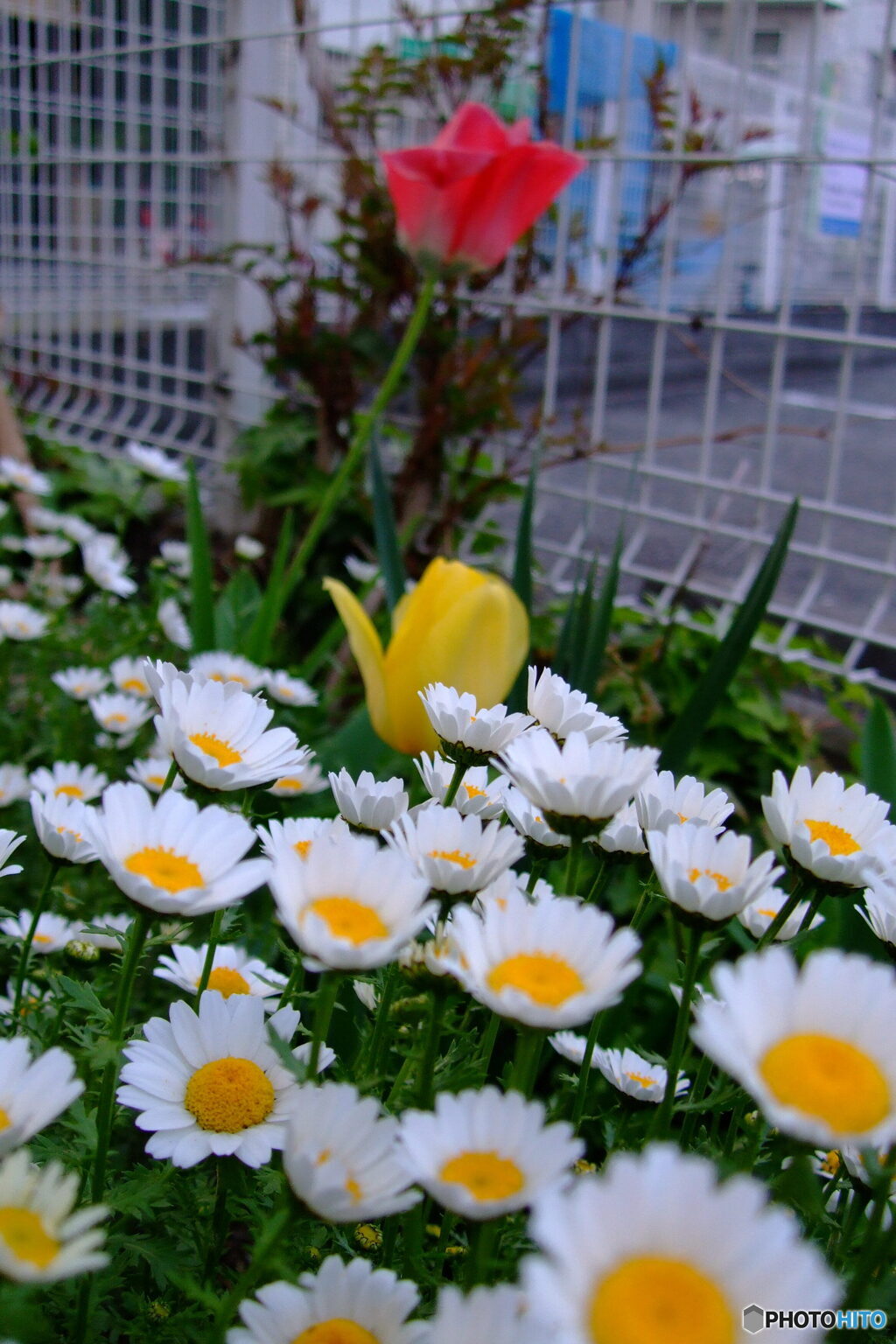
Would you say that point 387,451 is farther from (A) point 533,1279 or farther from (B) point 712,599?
(A) point 533,1279

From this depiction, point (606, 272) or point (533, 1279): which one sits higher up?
point (606, 272)

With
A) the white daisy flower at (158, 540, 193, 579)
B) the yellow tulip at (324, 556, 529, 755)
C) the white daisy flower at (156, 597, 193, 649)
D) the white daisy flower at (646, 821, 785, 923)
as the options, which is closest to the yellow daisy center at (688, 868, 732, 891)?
the white daisy flower at (646, 821, 785, 923)

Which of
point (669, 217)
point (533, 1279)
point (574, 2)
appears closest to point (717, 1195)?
point (533, 1279)

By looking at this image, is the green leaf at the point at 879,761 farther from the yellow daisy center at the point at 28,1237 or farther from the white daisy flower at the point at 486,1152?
the yellow daisy center at the point at 28,1237

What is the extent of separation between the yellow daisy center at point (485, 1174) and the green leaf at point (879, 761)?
83 centimetres

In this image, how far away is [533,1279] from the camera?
0.95 ft

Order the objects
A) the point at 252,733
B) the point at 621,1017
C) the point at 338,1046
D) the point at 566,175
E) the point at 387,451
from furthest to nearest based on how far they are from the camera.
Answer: the point at 387,451 < the point at 566,175 < the point at 621,1017 < the point at 338,1046 < the point at 252,733

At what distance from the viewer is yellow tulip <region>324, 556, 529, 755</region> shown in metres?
0.99

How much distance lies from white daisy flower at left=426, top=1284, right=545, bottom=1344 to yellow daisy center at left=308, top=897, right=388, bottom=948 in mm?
116

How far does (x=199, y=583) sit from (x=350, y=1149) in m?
1.25

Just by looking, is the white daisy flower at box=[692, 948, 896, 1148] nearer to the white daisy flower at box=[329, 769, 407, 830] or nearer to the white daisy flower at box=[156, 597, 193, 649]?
the white daisy flower at box=[329, 769, 407, 830]

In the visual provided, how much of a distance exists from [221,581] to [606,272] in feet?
4.01

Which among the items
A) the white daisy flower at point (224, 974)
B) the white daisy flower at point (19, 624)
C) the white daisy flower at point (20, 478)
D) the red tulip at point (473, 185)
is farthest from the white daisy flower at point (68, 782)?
the white daisy flower at point (20, 478)

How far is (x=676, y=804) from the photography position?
0.57m
